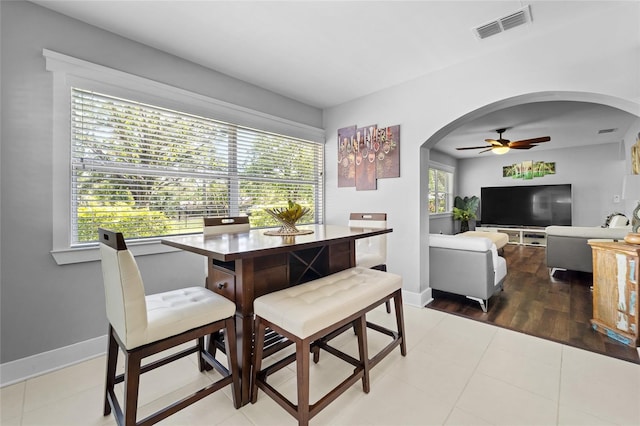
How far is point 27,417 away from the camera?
1512 mm

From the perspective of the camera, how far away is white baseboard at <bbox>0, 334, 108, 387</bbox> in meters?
1.82

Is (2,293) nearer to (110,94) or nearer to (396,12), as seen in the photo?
(110,94)

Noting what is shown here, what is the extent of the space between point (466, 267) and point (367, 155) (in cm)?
178

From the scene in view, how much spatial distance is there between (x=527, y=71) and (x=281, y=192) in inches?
112

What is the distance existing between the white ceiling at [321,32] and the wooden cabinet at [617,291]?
76.4 inches

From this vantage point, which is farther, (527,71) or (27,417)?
(527,71)

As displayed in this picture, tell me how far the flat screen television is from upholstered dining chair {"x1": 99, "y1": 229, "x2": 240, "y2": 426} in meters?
8.23

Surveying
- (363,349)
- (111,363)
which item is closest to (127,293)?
(111,363)

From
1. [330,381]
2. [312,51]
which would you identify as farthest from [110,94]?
[330,381]

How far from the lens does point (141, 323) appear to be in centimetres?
122

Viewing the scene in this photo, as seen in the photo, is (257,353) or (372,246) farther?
(372,246)

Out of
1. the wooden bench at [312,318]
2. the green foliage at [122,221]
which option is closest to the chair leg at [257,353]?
the wooden bench at [312,318]

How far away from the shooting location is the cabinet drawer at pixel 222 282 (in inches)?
65.2

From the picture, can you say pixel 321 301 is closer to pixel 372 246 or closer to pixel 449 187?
pixel 372 246
